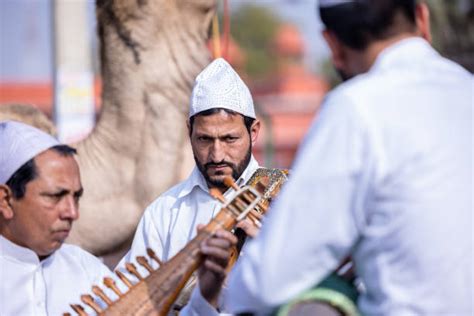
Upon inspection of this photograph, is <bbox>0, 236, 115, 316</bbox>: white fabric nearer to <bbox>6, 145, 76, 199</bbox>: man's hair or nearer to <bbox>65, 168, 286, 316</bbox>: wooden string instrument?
<bbox>6, 145, 76, 199</bbox>: man's hair

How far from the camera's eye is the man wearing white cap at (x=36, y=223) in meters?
3.80

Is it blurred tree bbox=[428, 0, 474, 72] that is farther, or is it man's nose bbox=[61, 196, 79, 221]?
blurred tree bbox=[428, 0, 474, 72]

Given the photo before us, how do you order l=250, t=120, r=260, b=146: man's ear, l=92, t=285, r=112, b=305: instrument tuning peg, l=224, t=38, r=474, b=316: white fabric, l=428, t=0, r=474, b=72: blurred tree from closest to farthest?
l=224, t=38, r=474, b=316: white fabric
l=92, t=285, r=112, b=305: instrument tuning peg
l=250, t=120, r=260, b=146: man's ear
l=428, t=0, r=474, b=72: blurred tree

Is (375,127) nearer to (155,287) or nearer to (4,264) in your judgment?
(155,287)

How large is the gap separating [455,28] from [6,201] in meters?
10.5

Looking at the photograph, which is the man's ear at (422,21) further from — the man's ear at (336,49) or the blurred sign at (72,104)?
the blurred sign at (72,104)

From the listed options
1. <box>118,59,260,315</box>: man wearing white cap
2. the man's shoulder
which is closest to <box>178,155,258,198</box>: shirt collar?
<box>118,59,260,315</box>: man wearing white cap

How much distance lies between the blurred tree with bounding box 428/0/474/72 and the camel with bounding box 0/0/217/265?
534cm

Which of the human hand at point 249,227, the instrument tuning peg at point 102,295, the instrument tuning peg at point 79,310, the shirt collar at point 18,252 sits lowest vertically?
the shirt collar at point 18,252

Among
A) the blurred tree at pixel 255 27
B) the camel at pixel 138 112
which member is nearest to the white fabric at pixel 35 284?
the camel at pixel 138 112

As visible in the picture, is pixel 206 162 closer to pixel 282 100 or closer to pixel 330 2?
pixel 330 2

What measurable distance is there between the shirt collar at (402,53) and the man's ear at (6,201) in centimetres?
170

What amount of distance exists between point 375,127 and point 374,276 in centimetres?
38

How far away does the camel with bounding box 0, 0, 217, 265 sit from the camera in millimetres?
6516
